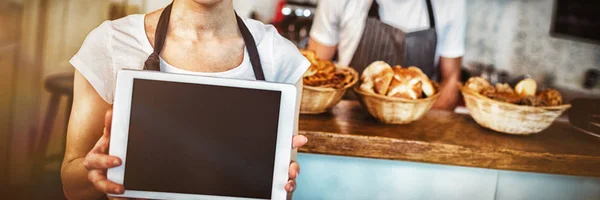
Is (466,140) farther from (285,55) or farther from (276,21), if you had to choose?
(276,21)

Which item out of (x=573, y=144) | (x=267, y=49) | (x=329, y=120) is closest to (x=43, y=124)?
(x=267, y=49)

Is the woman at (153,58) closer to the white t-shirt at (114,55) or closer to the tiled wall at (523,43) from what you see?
the white t-shirt at (114,55)

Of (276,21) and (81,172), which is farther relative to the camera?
(276,21)

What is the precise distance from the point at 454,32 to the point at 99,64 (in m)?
1.41

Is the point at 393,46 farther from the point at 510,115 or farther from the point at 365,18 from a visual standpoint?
the point at 510,115

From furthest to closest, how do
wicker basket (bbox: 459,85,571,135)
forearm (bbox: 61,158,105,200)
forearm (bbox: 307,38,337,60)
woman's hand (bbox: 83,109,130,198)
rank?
forearm (bbox: 307,38,337,60) < wicker basket (bbox: 459,85,571,135) < forearm (bbox: 61,158,105,200) < woman's hand (bbox: 83,109,130,198)

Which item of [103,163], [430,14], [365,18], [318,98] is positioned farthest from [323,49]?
[103,163]

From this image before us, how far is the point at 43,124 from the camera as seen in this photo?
4.47ft

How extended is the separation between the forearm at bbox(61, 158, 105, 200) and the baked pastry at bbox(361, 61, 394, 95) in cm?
76

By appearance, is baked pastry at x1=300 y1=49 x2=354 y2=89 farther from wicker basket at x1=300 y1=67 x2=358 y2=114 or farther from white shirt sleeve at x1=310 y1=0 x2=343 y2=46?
white shirt sleeve at x1=310 y1=0 x2=343 y2=46

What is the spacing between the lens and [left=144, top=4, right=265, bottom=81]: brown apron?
3.89 feet

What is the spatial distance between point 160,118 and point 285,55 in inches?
13.7

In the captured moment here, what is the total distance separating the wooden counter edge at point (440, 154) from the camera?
1.32m

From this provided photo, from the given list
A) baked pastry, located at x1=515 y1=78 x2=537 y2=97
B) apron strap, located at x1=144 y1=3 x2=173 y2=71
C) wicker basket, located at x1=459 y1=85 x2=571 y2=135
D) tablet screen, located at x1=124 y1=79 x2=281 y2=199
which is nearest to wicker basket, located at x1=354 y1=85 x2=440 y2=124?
wicker basket, located at x1=459 y1=85 x2=571 y2=135
